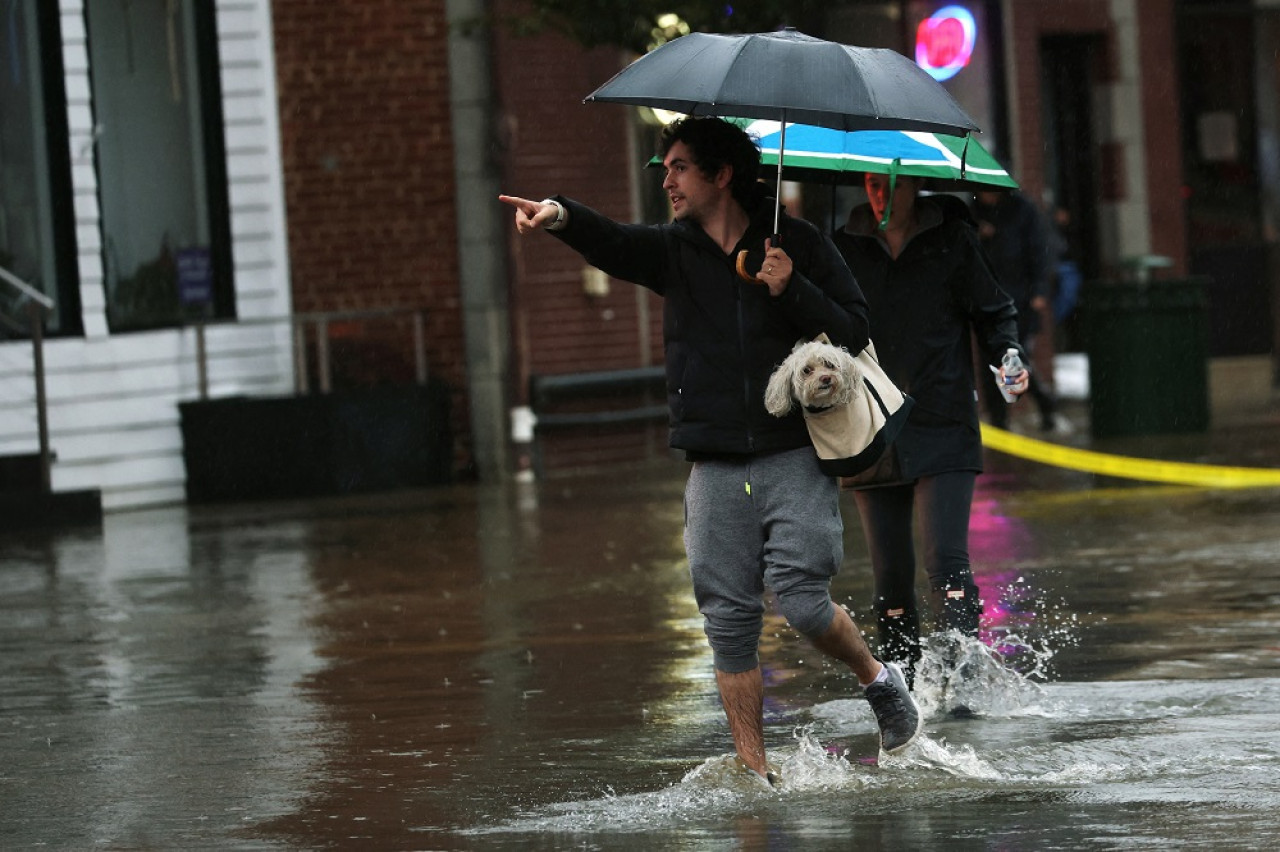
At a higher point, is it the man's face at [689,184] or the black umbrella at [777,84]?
the black umbrella at [777,84]

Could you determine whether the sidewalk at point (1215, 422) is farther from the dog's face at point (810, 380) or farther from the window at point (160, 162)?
the dog's face at point (810, 380)

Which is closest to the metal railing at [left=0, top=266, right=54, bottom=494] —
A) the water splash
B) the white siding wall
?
the white siding wall

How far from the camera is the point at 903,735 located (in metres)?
6.58

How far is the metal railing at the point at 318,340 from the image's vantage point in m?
16.2

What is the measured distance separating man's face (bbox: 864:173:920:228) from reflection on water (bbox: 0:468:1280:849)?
137 centimetres

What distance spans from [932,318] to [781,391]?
60.2 inches

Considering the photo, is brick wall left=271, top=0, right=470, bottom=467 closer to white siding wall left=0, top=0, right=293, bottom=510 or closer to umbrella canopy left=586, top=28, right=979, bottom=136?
white siding wall left=0, top=0, right=293, bottom=510

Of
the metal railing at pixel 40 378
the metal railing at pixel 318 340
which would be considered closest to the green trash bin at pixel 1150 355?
the metal railing at pixel 318 340

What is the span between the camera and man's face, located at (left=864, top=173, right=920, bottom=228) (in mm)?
7477

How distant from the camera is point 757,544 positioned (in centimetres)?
632

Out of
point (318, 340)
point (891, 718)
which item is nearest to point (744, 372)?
point (891, 718)

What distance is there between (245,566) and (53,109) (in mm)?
5268

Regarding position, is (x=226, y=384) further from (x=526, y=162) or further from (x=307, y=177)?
(x=526, y=162)

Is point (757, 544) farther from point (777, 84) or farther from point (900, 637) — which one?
point (900, 637)
